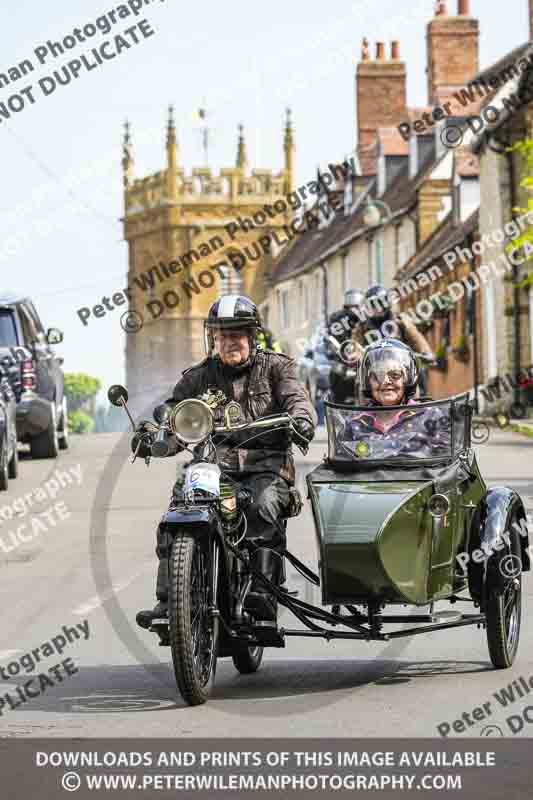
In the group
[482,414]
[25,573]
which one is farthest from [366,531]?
[482,414]

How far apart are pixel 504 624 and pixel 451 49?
5489cm

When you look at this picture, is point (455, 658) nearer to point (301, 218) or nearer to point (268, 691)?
point (268, 691)

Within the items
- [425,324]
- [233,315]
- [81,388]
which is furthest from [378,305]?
[81,388]

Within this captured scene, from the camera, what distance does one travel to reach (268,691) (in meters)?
8.15

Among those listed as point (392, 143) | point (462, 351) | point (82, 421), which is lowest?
point (82, 421)

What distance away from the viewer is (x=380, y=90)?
2955 inches

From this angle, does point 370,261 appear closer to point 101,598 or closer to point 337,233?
point 337,233

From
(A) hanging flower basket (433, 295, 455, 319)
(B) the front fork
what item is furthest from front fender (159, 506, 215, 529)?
(A) hanging flower basket (433, 295, 455, 319)

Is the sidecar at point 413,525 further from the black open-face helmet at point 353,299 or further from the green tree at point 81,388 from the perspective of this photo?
the green tree at point 81,388

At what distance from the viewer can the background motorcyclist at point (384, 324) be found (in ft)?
59.4

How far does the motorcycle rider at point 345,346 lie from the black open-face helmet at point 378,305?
4.41 feet

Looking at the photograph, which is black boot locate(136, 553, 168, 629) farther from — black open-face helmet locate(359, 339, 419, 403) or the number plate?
black open-face helmet locate(359, 339, 419, 403)

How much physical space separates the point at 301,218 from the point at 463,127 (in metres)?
43.2

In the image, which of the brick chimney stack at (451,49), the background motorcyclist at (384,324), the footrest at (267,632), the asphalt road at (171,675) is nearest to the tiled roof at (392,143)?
the brick chimney stack at (451,49)
